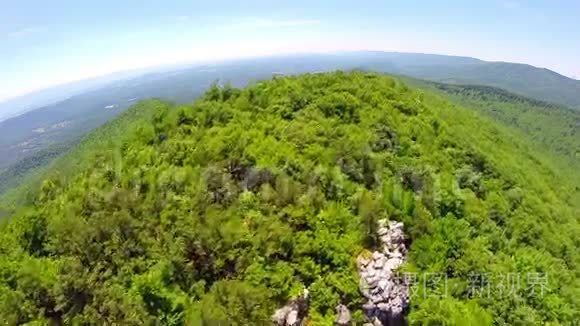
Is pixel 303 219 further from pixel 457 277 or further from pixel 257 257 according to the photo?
pixel 457 277

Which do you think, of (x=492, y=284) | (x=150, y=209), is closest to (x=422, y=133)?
(x=492, y=284)

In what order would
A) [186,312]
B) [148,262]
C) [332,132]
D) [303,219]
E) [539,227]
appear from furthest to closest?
[539,227]
[332,132]
[303,219]
[148,262]
[186,312]

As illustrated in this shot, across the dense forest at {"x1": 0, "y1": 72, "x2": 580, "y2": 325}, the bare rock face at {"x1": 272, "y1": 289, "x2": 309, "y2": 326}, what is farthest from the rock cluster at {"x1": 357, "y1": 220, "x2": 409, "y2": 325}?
the bare rock face at {"x1": 272, "y1": 289, "x2": 309, "y2": 326}

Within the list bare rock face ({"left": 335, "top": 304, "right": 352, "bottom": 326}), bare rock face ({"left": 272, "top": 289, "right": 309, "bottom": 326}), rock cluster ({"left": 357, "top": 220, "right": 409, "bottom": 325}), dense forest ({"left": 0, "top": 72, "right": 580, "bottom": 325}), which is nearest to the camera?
bare rock face ({"left": 272, "top": 289, "right": 309, "bottom": 326})

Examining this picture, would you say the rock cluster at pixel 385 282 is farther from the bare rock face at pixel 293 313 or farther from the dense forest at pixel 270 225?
the bare rock face at pixel 293 313

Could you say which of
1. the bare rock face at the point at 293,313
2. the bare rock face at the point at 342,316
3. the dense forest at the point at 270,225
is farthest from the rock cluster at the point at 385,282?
the bare rock face at the point at 293,313

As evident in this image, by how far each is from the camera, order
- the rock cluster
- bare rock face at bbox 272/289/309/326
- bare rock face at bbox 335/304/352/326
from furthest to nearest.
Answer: the rock cluster < bare rock face at bbox 335/304/352/326 < bare rock face at bbox 272/289/309/326

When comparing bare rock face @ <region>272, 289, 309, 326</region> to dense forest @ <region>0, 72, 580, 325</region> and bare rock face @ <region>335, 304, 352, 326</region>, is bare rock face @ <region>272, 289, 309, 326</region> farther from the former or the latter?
bare rock face @ <region>335, 304, 352, 326</region>
